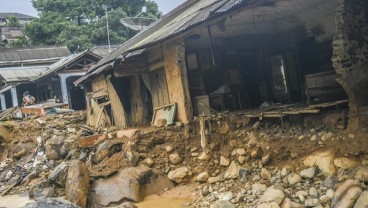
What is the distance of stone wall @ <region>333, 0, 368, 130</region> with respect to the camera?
6.28m

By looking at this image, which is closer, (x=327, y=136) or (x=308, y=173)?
(x=308, y=173)

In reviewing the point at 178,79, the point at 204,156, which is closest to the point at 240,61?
the point at 178,79

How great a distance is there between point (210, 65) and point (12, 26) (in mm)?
38924

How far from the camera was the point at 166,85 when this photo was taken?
11250 mm

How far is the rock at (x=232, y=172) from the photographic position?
7793mm

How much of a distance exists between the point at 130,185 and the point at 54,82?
16351mm

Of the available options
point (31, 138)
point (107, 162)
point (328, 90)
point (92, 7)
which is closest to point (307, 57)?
point (328, 90)

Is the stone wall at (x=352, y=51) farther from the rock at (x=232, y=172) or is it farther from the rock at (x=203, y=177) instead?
the rock at (x=203, y=177)

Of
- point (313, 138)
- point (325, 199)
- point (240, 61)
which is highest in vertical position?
point (240, 61)

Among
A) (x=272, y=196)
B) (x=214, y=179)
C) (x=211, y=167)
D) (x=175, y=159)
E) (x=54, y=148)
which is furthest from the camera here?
(x=54, y=148)

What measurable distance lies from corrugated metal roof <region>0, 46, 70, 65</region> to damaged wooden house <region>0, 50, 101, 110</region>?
9.65 ft

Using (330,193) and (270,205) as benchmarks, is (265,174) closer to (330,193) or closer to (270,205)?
(270,205)

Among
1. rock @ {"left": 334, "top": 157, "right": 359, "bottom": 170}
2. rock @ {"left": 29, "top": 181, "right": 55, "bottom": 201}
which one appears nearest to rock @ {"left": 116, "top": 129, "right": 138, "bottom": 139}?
rock @ {"left": 29, "top": 181, "right": 55, "bottom": 201}

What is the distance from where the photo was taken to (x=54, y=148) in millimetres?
12344
